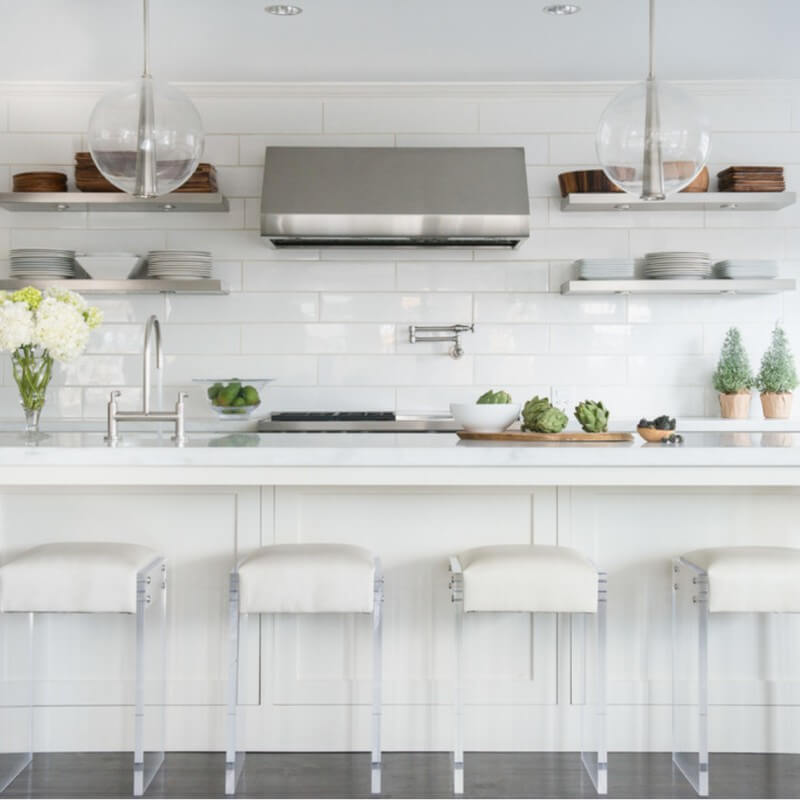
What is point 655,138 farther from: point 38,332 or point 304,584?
point 38,332

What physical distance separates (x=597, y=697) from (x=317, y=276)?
268cm

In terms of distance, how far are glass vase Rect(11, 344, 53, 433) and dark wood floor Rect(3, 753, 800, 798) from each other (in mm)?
994

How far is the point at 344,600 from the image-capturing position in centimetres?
258

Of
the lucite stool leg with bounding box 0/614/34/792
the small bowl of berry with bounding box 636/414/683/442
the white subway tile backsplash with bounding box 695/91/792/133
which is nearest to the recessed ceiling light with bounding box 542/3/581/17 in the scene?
the white subway tile backsplash with bounding box 695/91/792/133

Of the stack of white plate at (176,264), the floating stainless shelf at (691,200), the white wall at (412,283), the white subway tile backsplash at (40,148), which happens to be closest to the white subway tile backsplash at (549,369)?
the white wall at (412,283)

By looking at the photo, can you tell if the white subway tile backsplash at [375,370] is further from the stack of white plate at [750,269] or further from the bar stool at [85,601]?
the bar stool at [85,601]

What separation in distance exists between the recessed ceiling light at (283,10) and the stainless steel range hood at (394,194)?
2.56 feet

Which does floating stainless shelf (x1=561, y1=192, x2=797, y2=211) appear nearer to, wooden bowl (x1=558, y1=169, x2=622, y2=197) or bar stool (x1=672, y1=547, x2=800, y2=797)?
wooden bowl (x1=558, y1=169, x2=622, y2=197)

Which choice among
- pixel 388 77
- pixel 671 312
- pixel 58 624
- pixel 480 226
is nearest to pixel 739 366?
pixel 671 312

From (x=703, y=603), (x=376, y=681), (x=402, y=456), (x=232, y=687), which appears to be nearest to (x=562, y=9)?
(x=402, y=456)

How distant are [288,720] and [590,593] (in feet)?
3.25

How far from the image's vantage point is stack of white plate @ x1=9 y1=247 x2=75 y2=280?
470cm

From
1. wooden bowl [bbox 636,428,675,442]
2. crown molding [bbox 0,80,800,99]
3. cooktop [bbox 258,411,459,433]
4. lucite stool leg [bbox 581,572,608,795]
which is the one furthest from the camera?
crown molding [bbox 0,80,800,99]

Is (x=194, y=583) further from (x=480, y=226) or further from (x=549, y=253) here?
(x=549, y=253)
